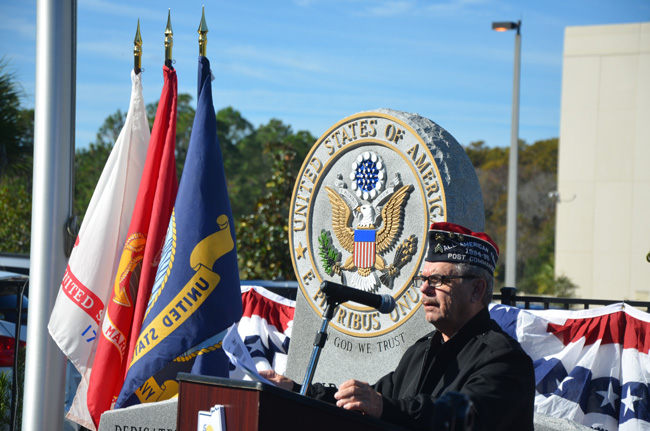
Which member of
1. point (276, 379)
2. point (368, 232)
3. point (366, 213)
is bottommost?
point (276, 379)

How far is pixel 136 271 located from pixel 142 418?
904 millimetres

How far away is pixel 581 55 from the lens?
102 ft

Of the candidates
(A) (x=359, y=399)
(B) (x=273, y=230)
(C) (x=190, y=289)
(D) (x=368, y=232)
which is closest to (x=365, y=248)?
(D) (x=368, y=232)

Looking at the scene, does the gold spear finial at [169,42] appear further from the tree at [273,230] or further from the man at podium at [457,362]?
the tree at [273,230]

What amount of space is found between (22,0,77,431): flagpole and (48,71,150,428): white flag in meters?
0.13

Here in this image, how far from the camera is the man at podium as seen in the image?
8.53 feet

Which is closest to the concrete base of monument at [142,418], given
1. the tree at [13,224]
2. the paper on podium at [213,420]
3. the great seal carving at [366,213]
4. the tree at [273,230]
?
the great seal carving at [366,213]

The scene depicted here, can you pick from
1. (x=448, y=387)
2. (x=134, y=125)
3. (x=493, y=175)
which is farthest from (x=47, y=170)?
(x=493, y=175)

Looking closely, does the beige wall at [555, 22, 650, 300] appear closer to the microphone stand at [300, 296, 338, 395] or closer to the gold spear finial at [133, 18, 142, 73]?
the gold spear finial at [133, 18, 142, 73]

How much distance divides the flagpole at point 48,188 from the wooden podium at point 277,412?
7.92ft

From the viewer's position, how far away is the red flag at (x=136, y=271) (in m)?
4.68

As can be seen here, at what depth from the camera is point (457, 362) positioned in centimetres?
298

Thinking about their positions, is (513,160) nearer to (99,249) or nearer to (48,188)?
(99,249)

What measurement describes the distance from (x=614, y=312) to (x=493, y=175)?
1680 inches
